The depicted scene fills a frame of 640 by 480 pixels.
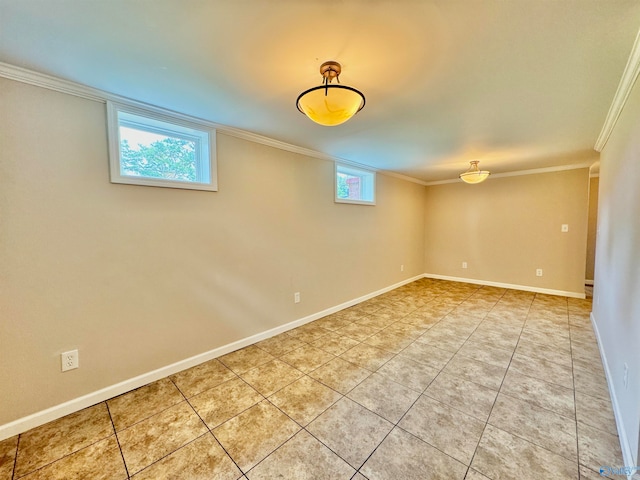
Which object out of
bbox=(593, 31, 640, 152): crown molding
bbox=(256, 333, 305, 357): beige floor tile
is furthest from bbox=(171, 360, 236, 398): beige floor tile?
bbox=(593, 31, 640, 152): crown molding

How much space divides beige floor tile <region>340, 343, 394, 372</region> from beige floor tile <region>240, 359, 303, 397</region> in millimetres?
548

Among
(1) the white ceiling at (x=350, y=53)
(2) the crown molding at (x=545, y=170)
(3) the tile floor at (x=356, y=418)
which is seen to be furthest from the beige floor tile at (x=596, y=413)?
(2) the crown molding at (x=545, y=170)

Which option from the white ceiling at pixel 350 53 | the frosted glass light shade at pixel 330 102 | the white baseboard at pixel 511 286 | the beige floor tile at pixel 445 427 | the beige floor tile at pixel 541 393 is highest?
the white ceiling at pixel 350 53

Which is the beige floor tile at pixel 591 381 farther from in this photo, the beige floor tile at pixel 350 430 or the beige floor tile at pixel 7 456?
the beige floor tile at pixel 7 456

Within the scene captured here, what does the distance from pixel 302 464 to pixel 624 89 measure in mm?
3220

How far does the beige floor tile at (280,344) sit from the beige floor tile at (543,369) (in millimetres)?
2075

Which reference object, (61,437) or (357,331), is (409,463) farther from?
(61,437)

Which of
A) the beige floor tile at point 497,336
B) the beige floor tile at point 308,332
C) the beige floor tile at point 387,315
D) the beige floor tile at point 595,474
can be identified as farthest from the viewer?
the beige floor tile at point 387,315

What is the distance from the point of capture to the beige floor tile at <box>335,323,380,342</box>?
2.99m

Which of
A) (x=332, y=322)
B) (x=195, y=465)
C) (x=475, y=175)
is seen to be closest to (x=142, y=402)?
(x=195, y=465)

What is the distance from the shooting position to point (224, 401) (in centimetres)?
195

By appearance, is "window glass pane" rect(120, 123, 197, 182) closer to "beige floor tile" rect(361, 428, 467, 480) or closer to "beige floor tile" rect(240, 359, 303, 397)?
"beige floor tile" rect(240, 359, 303, 397)

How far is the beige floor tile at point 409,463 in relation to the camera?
136 cm

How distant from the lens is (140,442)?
158cm
